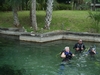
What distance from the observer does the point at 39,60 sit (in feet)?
59.1

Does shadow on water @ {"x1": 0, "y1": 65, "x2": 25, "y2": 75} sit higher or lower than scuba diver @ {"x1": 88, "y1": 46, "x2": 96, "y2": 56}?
lower

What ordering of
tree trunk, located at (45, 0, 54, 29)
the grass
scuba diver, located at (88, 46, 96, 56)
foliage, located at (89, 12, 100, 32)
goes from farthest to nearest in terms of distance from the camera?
the grass → tree trunk, located at (45, 0, 54, 29) → foliage, located at (89, 12, 100, 32) → scuba diver, located at (88, 46, 96, 56)

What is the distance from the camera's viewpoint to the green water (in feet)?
50.1

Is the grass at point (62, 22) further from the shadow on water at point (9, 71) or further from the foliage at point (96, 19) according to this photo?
the shadow on water at point (9, 71)

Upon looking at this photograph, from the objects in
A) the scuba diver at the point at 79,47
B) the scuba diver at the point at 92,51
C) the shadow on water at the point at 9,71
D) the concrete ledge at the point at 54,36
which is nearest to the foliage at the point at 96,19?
the concrete ledge at the point at 54,36

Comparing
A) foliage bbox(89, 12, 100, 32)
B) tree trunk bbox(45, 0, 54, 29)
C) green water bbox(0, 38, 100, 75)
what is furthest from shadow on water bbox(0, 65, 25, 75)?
foliage bbox(89, 12, 100, 32)

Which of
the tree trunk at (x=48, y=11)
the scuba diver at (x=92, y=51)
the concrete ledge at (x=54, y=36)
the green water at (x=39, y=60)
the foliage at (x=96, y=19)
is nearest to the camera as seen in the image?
the green water at (x=39, y=60)

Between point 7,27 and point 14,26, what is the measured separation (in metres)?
0.94

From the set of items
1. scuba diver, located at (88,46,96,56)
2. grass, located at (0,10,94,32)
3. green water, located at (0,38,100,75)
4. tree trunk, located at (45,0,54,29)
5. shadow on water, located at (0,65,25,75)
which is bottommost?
green water, located at (0,38,100,75)

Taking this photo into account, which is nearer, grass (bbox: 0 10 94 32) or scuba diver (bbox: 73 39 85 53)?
scuba diver (bbox: 73 39 85 53)

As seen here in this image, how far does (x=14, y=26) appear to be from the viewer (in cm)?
2831

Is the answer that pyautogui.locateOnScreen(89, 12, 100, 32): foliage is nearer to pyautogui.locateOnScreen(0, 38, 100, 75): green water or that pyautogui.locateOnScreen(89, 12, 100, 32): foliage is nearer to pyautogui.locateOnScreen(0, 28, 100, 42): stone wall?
pyautogui.locateOnScreen(0, 28, 100, 42): stone wall

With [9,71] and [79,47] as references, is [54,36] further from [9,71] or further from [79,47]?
[9,71]

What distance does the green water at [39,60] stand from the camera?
15.3 metres
